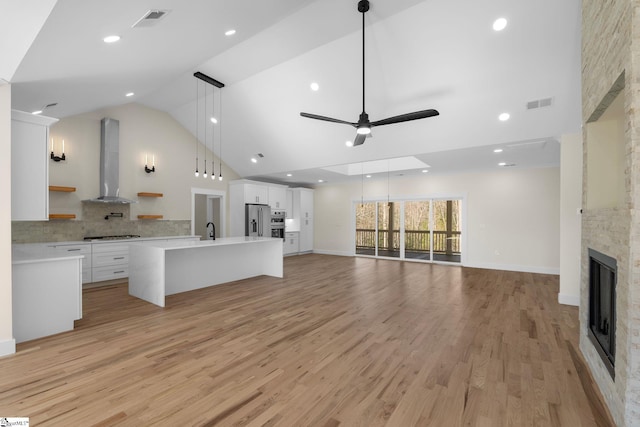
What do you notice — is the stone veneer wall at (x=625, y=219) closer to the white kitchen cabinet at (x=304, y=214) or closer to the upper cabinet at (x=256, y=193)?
the upper cabinet at (x=256, y=193)

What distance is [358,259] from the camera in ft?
30.2

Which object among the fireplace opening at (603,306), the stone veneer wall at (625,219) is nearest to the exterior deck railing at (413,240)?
the fireplace opening at (603,306)

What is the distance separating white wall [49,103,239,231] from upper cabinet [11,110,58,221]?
2976 mm

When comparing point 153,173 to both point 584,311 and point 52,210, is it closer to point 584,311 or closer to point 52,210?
point 52,210

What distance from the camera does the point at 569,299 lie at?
14.8 ft

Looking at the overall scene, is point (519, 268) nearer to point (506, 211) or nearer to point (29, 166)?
point (506, 211)

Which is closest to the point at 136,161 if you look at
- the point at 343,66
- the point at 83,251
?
the point at 83,251

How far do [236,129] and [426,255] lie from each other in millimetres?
6606

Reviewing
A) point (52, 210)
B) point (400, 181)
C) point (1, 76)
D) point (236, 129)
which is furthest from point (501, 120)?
point (52, 210)

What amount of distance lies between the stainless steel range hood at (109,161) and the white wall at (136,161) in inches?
6.0

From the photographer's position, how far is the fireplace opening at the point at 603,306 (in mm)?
2176

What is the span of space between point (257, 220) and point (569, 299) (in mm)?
7128

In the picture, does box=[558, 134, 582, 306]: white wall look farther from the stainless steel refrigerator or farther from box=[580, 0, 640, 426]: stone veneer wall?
the stainless steel refrigerator

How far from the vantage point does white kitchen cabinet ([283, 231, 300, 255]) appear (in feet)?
32.4
